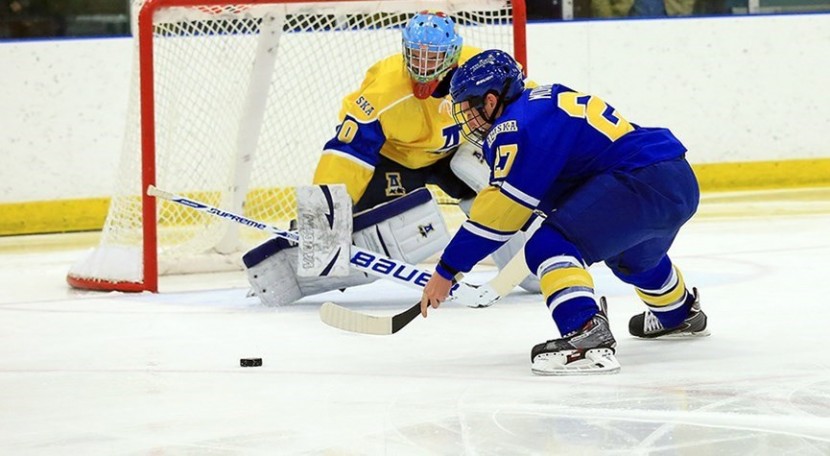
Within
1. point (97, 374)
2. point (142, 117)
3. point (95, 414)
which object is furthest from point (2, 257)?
point (95, 414)

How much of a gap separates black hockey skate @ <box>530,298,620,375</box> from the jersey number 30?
40cm

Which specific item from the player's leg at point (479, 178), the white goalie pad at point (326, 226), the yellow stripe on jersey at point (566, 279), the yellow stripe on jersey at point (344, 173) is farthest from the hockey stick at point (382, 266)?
the yellow stripe on jersey at point (566, 279)

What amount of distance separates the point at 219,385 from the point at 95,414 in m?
0.33

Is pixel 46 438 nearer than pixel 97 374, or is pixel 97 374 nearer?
pixel 46 438

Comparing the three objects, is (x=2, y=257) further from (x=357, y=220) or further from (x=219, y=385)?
(x=219, y=385)

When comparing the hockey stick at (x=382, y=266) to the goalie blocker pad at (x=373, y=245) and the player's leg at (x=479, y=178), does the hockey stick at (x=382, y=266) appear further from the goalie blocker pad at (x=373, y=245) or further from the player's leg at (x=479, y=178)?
the player's leg at (x=479, y=178)

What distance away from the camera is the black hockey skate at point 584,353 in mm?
2883

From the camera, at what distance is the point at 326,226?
4.00m

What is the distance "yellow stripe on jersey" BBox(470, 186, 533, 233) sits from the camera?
9.47 feet

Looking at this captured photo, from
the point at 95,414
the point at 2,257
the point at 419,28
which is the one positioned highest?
the point at 419,28

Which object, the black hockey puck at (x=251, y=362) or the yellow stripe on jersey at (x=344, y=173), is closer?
the black hockey puck at (x=251, y=362)

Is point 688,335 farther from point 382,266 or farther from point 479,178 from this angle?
point 479,178

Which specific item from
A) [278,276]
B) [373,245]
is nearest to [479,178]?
[373,245]

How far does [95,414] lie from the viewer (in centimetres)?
266
